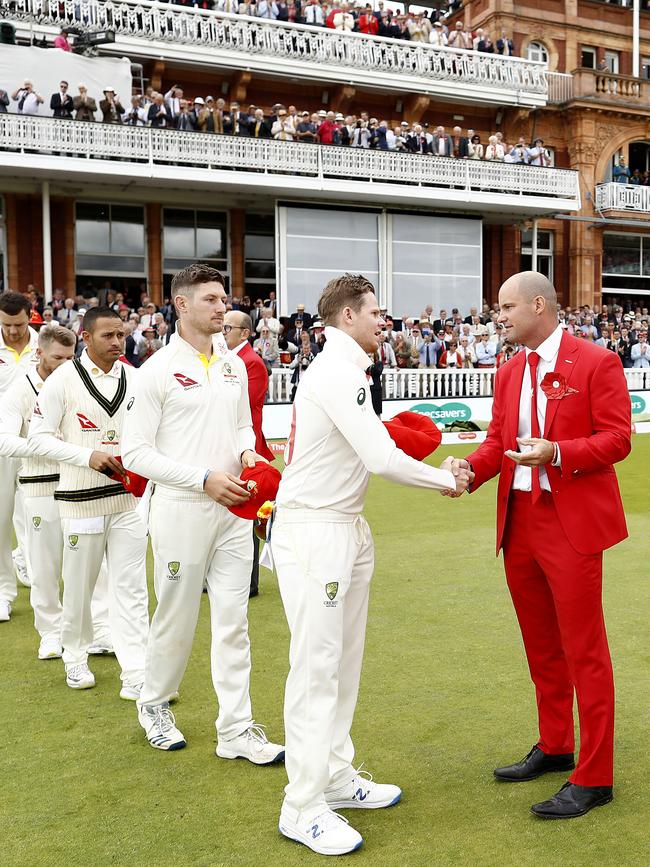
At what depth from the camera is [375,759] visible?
168 inches

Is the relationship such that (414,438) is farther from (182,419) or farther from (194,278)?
(194,278)

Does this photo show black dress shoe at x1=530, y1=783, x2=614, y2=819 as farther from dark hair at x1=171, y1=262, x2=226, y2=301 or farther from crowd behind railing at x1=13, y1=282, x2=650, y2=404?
crowd behind railing at x1=13, y1=282, x2=650, y2=404

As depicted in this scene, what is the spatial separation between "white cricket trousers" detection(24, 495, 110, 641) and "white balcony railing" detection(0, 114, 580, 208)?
18.3 meters

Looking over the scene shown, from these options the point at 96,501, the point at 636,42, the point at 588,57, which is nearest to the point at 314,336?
the point at 96,501

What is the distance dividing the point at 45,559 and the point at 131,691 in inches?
47.2

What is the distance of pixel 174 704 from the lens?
5.06 m

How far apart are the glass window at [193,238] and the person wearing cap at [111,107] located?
4.01 m

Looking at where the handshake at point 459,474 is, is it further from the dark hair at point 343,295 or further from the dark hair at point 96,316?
the dark hair at point 96,316

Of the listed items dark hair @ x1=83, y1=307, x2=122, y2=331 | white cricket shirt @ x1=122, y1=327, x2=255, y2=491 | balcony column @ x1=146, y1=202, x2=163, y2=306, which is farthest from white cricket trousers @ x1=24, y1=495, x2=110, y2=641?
balcony column @ x1=146, y1=202, x2=163, y2=306

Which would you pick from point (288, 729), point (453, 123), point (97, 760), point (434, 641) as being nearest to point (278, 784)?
point (288, 729)

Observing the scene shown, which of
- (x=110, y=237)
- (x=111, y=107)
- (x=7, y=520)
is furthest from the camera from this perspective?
(x=110, y=237)

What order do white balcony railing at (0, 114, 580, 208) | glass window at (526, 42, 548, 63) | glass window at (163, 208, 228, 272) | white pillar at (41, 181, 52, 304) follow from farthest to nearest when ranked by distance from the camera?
glass window at (526, 42, 548, 63)
glass window at (163, 208, 228, 272)
white pillar at (41, 181, 52, 304)
white balcony railing at (0, 114, 580, 208)

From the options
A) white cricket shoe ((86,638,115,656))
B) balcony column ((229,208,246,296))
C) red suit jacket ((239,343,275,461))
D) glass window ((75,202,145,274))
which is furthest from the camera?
balcony column ((229,208,246,296))

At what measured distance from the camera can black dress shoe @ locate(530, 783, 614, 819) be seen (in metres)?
3.63
